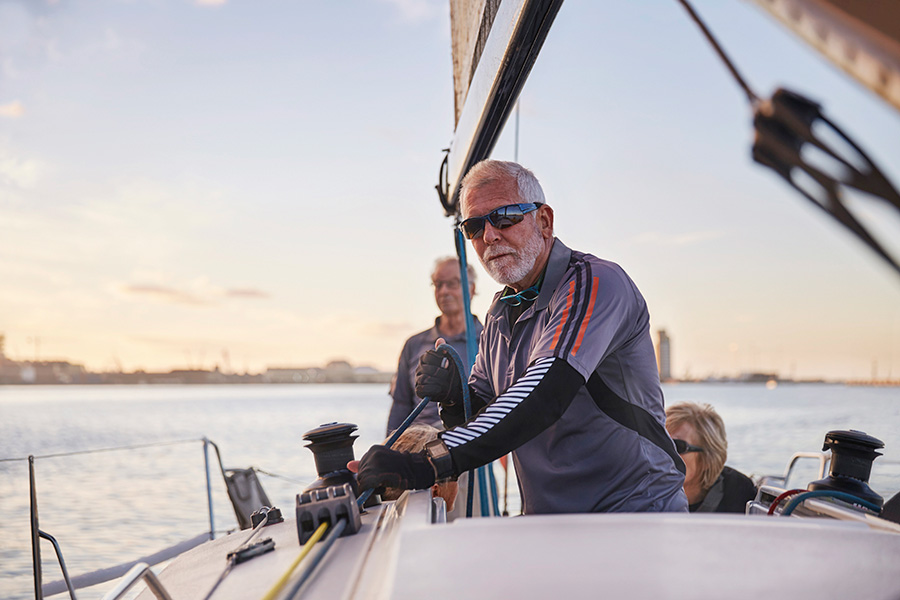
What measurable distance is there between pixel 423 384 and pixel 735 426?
2696cm

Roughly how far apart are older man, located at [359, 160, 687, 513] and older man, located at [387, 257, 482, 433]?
1882 millimetres

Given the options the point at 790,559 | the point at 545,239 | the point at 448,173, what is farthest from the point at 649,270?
the point at 790,559

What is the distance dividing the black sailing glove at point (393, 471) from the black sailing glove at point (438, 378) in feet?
1.65

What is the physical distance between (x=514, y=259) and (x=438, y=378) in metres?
0.40

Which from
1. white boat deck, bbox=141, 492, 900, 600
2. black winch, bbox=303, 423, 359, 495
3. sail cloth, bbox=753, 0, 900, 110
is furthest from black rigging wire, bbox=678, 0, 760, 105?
black winch, bbox=303, 423, 359, 495

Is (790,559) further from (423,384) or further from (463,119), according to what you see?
(463,119)

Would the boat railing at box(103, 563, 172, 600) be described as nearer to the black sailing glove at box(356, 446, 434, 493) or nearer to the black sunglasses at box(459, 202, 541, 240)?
the black sailing glove at box(356, 446, 434, 493)

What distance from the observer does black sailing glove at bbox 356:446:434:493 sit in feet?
4.90

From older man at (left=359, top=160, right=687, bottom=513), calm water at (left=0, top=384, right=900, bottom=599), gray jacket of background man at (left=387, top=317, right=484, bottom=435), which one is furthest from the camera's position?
calm water at (left=0, top=384, right=900, bottom=599)

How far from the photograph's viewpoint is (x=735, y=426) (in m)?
26.5

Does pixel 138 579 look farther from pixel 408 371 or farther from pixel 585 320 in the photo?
pixel 408 371

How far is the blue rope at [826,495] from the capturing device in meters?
1.53

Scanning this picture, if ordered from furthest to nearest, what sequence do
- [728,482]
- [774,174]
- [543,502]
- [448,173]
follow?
[448,173] < [728,482] < [543,502] < [774,174]

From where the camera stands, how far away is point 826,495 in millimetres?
1574
